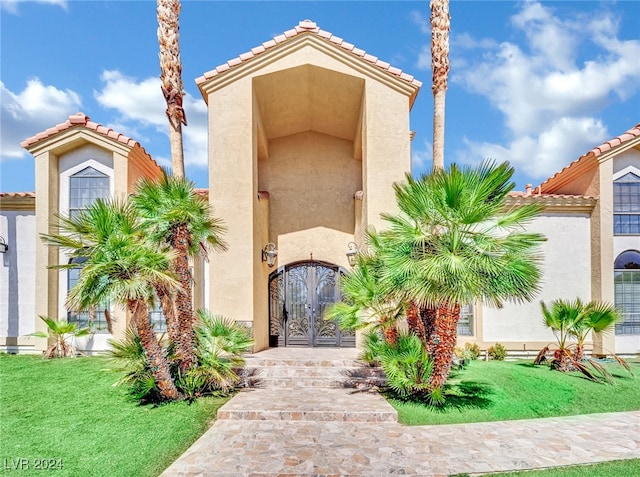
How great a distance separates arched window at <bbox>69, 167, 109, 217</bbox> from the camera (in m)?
14.7

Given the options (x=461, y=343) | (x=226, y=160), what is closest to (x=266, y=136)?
(x=226, y=160)

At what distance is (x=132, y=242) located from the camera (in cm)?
812

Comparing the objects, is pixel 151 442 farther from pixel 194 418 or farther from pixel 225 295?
pixel 225 295

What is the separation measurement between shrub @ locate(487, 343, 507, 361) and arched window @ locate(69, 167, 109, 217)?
1486 cm

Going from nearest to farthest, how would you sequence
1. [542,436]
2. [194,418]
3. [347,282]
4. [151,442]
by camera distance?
[151,442] < [542,436] < [194,418] < [347,282]

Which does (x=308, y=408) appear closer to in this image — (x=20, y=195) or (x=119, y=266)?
(x=119, y=266)

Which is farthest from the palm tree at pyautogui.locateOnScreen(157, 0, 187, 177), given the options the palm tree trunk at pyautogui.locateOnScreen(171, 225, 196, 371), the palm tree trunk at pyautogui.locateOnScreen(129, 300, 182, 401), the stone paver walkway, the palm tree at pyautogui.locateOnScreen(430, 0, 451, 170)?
the stone paver walkway

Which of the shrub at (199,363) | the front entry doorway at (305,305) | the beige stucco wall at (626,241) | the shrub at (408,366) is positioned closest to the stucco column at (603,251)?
the beige stucco wall at (626,241)

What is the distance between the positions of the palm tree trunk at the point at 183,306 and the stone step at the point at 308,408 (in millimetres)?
1389

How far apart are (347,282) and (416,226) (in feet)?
7.48

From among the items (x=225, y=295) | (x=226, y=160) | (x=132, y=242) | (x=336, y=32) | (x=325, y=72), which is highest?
(x=336, y=32)

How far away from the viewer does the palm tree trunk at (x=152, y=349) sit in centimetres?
830

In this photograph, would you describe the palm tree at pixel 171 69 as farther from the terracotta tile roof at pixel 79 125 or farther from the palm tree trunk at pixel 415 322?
the palm tree trunk at pixel 415 322

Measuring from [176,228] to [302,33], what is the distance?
779 centimetres
